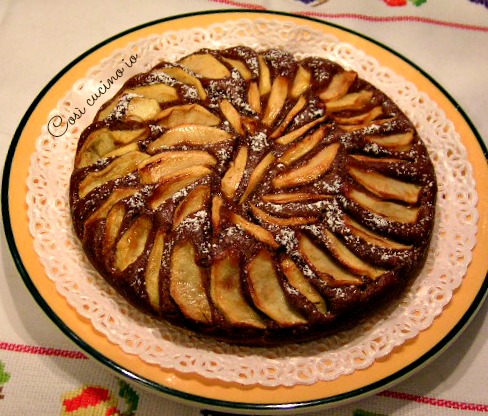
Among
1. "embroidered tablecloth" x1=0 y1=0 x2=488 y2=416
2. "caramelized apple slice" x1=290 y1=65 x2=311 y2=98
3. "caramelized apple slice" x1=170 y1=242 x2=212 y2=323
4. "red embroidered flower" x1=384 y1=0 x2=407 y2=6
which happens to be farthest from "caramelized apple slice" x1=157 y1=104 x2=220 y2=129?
"red embroidered flower" x1=384 y1=0 x2=407 y2=6

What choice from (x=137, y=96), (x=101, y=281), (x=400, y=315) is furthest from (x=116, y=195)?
(x=400, y=315)

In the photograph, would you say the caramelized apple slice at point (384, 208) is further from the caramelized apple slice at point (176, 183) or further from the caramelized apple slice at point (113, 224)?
the caramelized apple slice at point (113, 224)

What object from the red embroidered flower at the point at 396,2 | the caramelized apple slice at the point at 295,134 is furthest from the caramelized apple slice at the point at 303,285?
the red embroidered flower at the point at 396,2

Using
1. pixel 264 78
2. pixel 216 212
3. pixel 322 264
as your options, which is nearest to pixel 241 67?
pixel 264 78

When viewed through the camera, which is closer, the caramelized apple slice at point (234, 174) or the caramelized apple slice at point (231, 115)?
the caramelized apple slice at point (234, 174)

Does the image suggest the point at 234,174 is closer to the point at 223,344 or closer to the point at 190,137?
the point at 190,137

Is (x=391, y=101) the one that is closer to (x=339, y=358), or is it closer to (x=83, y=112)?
(x=339, y=358)

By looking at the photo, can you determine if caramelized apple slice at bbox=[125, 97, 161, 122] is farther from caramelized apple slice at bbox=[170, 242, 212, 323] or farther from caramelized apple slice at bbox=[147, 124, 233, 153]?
caramelized apple slice at bbox=[170, 242, 212, 323]
